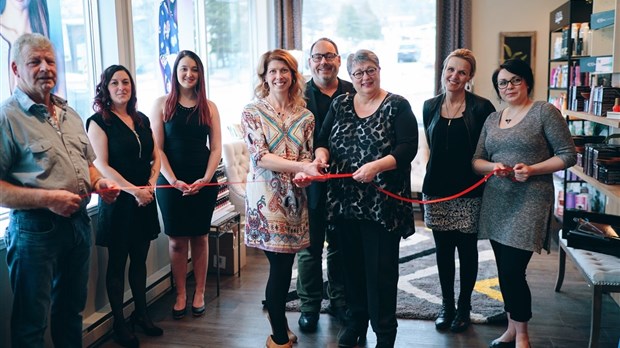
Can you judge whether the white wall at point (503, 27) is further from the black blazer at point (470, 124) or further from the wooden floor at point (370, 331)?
the black blazer at point (470, 124)

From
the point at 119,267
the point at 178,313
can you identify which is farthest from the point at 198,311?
the point at 119,267

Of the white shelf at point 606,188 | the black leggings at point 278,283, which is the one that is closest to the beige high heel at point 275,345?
the black leggings at point 278,283

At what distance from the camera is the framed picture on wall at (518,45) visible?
659 cm

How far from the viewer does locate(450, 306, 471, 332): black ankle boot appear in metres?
3.28

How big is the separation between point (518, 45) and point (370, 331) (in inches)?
183

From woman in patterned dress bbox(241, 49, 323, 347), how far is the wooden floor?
69cm

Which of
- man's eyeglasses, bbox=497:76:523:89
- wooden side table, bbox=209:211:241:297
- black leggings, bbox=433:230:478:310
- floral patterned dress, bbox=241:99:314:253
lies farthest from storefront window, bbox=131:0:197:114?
man's eyeglasses, bbox=497:76:523:89

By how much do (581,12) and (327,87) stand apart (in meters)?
3.23

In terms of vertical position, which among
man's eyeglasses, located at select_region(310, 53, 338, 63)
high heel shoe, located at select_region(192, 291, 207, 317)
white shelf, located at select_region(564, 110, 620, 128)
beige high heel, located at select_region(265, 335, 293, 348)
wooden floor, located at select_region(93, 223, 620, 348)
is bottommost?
wooden floor, located at select_region(93, 223, 620, 348)

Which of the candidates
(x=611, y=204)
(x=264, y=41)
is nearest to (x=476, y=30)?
(x=264, y=41)

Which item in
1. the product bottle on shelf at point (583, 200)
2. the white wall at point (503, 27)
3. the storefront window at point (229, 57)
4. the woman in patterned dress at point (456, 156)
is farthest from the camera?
the white wall at point (503, 27)

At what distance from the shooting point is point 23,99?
2225 mm

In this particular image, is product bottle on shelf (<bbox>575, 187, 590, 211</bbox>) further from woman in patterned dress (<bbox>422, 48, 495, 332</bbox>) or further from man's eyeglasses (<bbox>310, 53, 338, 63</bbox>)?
man's eyeglasses (<bbox>310, 53, 338, 63</bbox>)

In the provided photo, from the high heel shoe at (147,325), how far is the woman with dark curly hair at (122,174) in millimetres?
129
